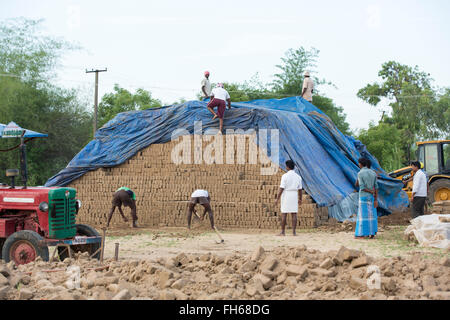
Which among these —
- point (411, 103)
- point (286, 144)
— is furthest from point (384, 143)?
point (286, 144)

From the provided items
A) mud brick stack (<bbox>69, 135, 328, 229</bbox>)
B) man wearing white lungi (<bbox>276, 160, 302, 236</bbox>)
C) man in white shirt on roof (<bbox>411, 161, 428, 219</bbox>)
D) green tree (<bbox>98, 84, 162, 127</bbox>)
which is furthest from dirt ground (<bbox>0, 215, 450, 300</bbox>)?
green tree (<bbox>98, 84, 162, 127</bbox>)

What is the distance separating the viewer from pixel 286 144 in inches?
493

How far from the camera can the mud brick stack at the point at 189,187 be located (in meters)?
12.0

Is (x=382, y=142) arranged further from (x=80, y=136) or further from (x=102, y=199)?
(x=102, y=199)

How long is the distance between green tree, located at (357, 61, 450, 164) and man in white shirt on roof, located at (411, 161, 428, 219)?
1759 cm

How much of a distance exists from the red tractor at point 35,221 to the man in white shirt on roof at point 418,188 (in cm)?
663

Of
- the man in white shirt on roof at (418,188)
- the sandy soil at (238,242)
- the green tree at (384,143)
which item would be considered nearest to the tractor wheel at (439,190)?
the sandy soil at (238,242)

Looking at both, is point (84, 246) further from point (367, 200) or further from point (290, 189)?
point (367, 200)

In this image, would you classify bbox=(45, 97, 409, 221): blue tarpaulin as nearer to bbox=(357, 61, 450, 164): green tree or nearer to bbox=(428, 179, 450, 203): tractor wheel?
bbox=(428, 179, 450, 203): tractor wheel

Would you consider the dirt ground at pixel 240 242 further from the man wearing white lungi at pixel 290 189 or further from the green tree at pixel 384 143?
the green tree at pixel 384 143

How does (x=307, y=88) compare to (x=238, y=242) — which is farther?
(x=307, y=88)

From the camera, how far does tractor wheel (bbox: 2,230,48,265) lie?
7.09 meters

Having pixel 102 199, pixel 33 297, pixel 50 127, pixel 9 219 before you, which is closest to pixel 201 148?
pixel 102 199

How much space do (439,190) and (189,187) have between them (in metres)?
7.36
